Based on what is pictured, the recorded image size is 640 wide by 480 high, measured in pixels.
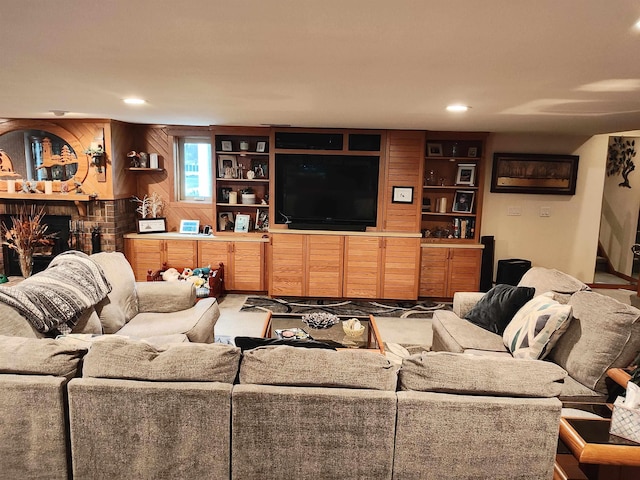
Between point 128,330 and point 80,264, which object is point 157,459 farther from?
point 80,264

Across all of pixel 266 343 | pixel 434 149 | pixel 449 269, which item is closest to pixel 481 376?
pixel 266 343

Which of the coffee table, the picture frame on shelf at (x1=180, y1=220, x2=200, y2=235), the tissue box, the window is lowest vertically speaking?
the coffee table

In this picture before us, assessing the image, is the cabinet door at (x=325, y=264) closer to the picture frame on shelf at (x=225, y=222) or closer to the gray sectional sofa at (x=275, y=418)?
the picture frame on shelf at (x=225, y=222)

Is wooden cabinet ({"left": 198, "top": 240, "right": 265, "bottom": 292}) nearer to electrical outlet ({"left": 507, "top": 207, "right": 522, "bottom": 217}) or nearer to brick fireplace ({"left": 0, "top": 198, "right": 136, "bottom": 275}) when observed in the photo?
brick fireplace ({"left": 0, "top": 198, "right": 136, "bottom": 275})

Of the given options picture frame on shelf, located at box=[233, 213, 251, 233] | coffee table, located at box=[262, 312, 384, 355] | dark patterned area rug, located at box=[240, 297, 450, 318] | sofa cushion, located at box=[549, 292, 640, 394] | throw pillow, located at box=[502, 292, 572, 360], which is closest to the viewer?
sofa cushion, located at box=[549, 292, 640, 394]

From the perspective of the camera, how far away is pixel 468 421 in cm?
171

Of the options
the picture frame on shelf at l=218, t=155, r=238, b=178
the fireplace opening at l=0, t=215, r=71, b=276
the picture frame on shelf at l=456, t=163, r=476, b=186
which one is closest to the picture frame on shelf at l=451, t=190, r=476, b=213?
the picture frame on shelf at l=456, t=163, r=476, b=186

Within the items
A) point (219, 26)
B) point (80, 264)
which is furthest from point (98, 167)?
point (219, 26)

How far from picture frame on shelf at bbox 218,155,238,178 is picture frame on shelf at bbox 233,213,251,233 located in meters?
0.56

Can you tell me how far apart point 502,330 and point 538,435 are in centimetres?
157

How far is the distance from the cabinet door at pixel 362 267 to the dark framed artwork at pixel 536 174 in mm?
1835

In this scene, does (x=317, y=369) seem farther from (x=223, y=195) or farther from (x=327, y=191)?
(x=223, y=195)

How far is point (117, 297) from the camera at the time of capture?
10.9 feet

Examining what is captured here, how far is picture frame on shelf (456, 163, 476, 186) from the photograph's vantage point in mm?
5516
